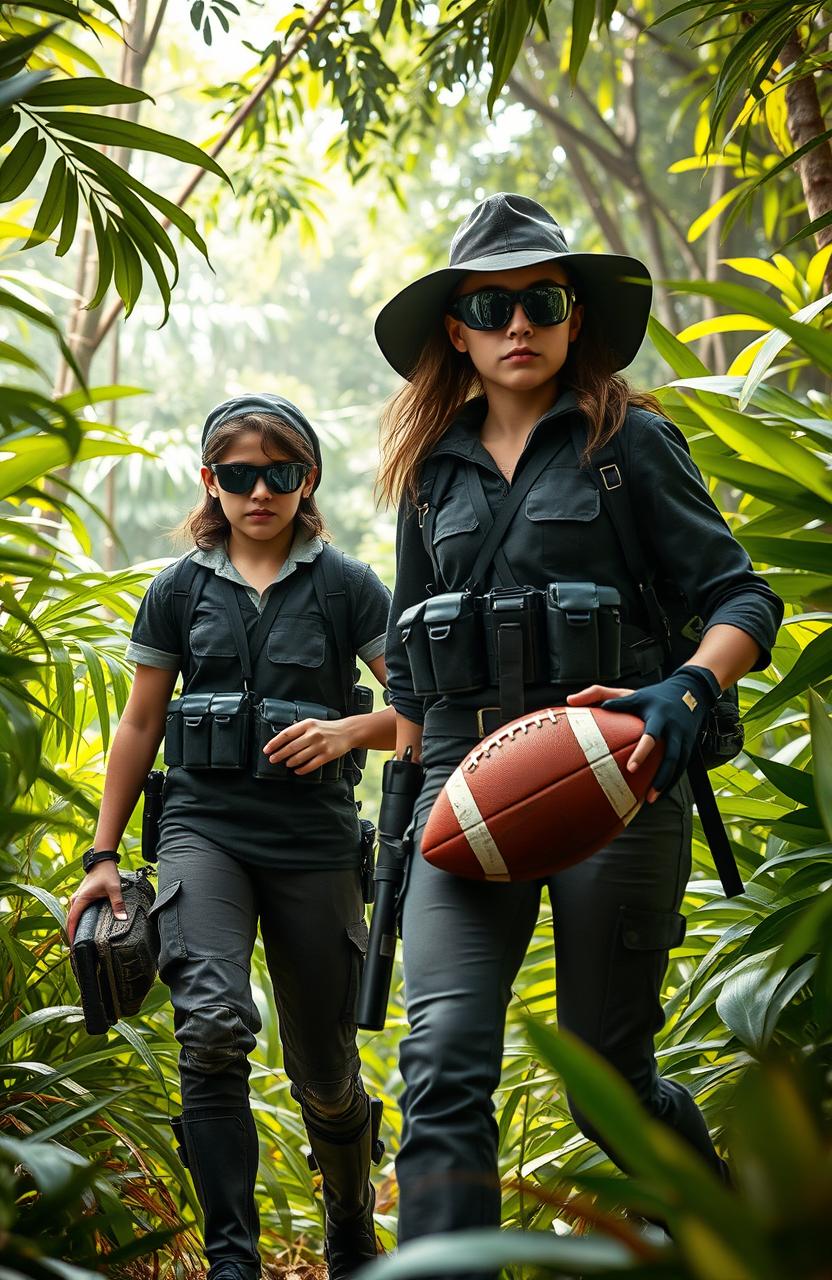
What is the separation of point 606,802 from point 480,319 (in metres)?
0.97

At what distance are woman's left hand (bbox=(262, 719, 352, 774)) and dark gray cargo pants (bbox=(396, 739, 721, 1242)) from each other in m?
0.56

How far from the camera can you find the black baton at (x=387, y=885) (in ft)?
8.57

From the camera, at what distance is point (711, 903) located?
3094mm

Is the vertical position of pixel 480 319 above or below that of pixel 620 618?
above

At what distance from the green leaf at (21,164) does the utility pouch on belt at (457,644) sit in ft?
3.60

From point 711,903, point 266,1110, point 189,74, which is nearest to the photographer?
point 711,903

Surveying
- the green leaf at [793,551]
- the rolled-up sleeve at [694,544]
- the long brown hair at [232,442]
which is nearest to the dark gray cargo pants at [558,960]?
the rolled-up sleeve at [694,544]

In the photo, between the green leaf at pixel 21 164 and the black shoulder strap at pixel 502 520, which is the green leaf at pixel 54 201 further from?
the black shoulder strap at pixel 502 520

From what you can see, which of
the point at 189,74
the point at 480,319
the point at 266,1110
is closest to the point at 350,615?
the point at 480,319

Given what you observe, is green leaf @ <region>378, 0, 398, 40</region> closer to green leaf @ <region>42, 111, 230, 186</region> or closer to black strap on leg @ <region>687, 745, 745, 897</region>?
green leaf @ <region>42, 111, 230, 186</region>

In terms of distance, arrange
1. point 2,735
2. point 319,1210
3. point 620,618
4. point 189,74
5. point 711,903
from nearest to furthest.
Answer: point 2,735, point 620,618, point 711,903, point 319,1210, point 189,74

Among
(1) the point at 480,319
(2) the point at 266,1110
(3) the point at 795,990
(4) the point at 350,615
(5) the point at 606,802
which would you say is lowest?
(2) the point at 266,1110

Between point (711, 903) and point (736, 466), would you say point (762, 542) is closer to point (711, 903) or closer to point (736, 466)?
point (736, 466)

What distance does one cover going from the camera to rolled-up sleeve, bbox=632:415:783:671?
234 cm
